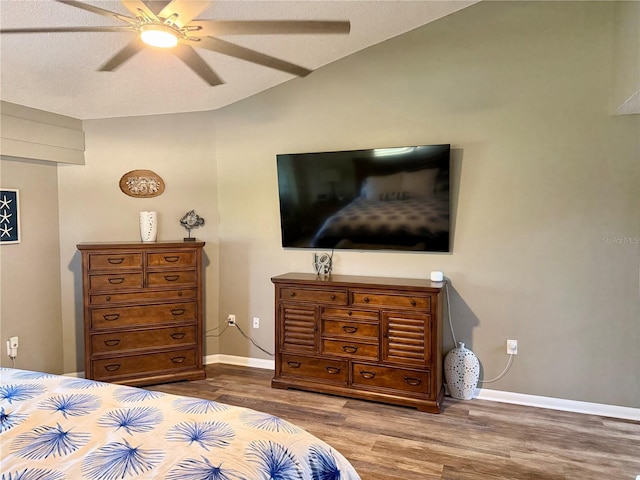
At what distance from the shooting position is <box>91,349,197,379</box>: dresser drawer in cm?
358

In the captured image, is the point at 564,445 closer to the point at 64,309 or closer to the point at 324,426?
the point at 324,426

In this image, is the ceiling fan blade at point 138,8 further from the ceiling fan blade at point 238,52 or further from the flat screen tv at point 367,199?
the flat screen tv at point 367,199

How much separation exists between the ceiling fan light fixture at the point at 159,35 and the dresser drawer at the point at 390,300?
2253 millimetres

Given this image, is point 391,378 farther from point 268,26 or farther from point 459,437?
point 268,26

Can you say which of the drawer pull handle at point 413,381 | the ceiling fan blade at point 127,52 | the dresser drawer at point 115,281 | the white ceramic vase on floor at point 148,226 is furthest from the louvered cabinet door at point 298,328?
the ceiling fan blade at point 127,52

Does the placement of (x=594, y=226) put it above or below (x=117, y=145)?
below

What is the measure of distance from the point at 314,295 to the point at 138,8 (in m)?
2.44

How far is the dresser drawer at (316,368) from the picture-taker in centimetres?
350

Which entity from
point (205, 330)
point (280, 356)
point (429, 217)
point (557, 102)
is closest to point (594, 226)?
point (557, 102)

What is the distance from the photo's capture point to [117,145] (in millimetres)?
4043

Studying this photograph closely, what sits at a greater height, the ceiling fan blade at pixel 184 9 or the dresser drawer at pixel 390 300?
the ceiling fan blade at pixel 184 9

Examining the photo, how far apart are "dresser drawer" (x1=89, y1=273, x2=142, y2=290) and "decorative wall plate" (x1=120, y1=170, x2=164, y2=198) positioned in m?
0.92

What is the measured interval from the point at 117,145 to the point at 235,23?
8.55 feet

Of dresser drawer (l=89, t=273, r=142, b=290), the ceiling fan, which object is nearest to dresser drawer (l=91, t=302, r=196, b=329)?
dresser drawer (l=89, t=273, r=142, b=290)
